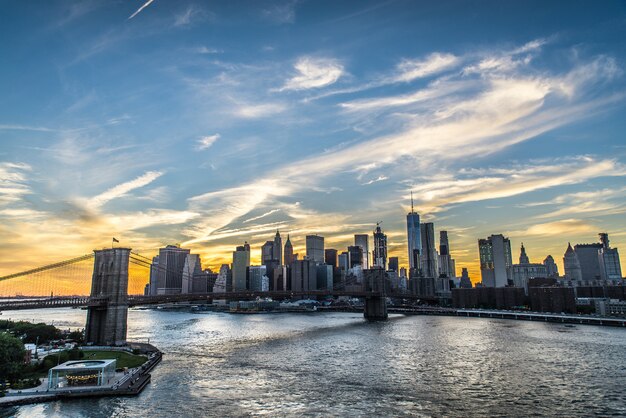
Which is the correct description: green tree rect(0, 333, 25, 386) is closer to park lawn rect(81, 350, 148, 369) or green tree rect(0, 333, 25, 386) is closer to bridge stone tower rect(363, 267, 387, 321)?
park lawn rect(81, 350, 148, 369)

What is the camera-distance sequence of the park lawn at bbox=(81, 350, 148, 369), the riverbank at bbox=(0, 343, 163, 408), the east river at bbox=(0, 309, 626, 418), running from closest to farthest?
the east river at bbox=(0, 309, 626, 418) → the riverbank at bbox=(0, 343, 163, 408) → the park lawn at bbox=(81, 350, 148, 369)

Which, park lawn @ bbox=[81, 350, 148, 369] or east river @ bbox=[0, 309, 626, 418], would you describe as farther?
park lawn @ bbox=[81, 350, 148, 369]

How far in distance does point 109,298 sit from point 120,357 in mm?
12451

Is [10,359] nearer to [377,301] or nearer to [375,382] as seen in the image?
[375,382]

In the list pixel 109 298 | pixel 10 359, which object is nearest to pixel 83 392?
pixel 10 359

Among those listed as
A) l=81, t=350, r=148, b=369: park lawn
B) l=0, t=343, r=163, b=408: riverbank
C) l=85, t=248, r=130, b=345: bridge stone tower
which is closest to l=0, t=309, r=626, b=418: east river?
l=0, t=343, r=163, b=408: riverbank

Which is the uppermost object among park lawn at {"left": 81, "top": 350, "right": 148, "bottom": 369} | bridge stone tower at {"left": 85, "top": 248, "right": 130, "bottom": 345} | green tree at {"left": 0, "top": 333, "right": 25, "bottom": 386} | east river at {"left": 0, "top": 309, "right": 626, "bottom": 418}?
bridge stone tower at {"left": 85, "top": 248, "right": 130, "bottom": 345}

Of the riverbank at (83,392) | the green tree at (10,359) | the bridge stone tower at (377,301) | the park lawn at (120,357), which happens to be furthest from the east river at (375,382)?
the bridge stone tower at (377,301)

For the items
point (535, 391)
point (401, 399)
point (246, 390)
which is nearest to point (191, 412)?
point (246, 390)

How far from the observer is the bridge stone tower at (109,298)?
58.8 metres

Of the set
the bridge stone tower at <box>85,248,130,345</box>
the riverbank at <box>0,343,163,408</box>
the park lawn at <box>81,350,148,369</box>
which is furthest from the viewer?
the bridge stone tower at <box>85,248,130,345</box>

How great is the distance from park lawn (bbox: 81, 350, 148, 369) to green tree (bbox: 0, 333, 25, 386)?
8.54 meters

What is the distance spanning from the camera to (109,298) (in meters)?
59.2

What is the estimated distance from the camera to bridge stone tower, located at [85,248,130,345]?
58.8 metres
